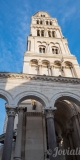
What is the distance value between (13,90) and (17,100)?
113cm

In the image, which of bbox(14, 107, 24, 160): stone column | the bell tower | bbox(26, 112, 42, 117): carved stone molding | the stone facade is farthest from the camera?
the bell tower

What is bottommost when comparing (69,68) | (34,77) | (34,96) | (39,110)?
(39,110)

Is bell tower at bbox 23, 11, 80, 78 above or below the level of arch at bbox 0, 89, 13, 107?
above

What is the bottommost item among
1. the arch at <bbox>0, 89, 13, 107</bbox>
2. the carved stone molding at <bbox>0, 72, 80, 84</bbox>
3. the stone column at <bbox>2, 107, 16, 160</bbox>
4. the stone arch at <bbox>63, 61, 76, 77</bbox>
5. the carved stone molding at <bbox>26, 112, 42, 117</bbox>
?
the stone column at <bbox>2, 107, 16, 160</bbox>

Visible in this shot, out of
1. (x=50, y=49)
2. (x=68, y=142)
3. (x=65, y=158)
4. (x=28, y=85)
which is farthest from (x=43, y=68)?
(x=65, y=158)

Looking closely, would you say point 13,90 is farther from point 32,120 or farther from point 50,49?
point 50,49

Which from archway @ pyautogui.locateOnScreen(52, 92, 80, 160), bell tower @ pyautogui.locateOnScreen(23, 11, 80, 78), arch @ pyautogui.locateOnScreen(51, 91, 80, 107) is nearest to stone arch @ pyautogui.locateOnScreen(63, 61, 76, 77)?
bell tower @ pyautogui.locateOnScreen(23, 11, 80, 78)

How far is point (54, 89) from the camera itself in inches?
471

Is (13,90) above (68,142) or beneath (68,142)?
above

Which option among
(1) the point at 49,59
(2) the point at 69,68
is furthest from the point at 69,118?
(1) the point at 49,59

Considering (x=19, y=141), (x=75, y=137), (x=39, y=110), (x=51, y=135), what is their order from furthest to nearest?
(x=39, y=110)
(x=75, y=137)
(x=19, y=141)
(x=51, y=135)

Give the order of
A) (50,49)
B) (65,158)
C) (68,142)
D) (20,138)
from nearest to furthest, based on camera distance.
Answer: (20,138)
(65,158)
(68,142)
(50,49)

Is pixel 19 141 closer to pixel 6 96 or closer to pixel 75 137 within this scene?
pixel 6 96

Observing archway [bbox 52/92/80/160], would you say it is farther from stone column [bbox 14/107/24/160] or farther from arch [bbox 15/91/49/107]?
stone column [bbox 14/107/24/160]
